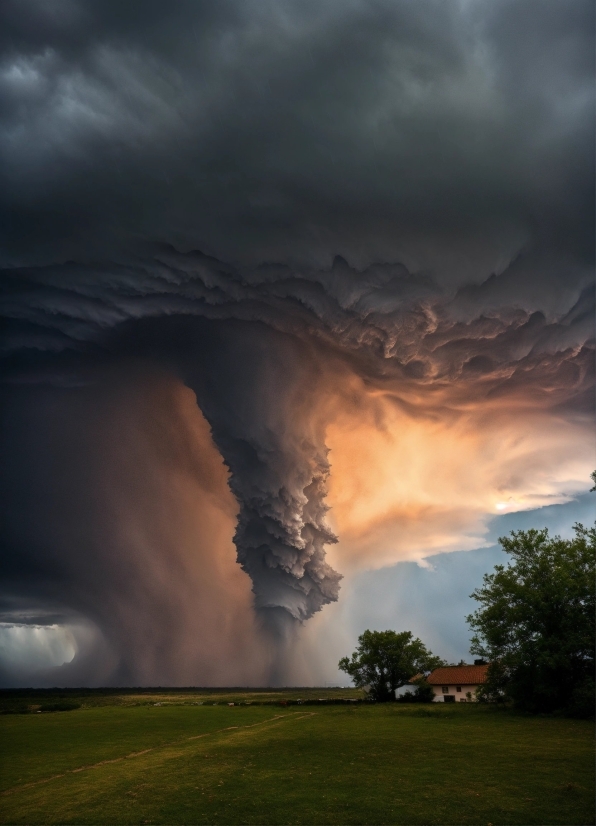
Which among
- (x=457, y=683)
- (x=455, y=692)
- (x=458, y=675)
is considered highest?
(x=458, y=675)

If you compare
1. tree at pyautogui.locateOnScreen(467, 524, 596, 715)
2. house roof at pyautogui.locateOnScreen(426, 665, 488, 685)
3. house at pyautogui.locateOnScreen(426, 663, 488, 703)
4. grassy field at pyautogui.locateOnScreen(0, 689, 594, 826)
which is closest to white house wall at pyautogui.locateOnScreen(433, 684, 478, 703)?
house at pyautogui.locateOnScreen(426, 663, 488, 703)

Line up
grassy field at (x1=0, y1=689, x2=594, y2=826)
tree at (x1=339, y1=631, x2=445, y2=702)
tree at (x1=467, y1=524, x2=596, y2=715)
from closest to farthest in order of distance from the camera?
1. grassy field at (x1=0, y1=689, x2=594, y2=826)
2. tree at (x1=467, y1=524, x2=596, y2=715)
3. tree at (x1=339, y1=631, x2=445, y2=702)

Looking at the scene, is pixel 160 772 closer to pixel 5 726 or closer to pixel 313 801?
pixel 313 801

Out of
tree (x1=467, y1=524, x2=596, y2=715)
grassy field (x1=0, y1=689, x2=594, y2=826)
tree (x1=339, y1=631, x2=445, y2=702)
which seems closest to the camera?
grassy field (x1=0, y1=689, x2=594, y2=826)

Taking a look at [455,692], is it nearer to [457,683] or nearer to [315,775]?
[457,683]

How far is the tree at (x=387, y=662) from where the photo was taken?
62.8 metres

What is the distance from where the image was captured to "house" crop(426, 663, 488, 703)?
6506 centimetres

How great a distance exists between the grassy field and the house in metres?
32.6

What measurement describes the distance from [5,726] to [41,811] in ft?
112

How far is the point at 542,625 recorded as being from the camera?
40.4m

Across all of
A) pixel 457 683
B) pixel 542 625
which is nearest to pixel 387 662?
pixel 457 683

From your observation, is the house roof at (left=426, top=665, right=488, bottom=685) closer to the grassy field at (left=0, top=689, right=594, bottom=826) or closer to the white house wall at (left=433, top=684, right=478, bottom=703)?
the white house wall at (left=433, top=684, right=478, bottom=703)

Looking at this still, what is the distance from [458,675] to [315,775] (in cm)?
5565

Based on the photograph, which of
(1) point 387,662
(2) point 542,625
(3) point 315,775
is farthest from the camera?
(1) point 387,662
